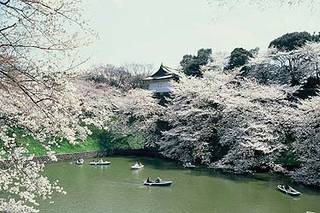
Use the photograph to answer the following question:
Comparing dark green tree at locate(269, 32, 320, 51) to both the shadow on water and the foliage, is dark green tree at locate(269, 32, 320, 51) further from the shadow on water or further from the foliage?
the shadow on water

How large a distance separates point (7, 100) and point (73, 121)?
990 mm

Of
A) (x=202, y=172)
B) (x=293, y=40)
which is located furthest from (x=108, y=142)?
(x=293, y=40)

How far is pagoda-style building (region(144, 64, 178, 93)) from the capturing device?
38688 millimetres

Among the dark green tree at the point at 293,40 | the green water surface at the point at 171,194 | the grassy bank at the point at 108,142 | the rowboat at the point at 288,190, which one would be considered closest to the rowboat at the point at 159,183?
the green water surface at the point at 171,194

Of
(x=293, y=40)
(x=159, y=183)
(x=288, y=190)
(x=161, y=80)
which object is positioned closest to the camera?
(x=288, y=190)

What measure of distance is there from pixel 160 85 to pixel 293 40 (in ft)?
42.0

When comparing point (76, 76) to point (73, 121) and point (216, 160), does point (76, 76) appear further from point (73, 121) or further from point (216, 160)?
point (216, 160)

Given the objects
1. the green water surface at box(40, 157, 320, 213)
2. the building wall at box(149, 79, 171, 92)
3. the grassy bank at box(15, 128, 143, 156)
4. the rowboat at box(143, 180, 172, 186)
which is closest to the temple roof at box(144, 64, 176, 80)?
the building wall at box(149, 79, 171, 92)

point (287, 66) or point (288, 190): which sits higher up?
point (287, 66)

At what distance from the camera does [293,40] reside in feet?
107

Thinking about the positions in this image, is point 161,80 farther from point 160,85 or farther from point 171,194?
point 171,194

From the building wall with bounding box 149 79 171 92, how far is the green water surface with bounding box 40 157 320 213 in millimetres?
15178

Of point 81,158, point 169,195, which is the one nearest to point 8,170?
point 169,195

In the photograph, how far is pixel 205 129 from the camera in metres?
26.6
